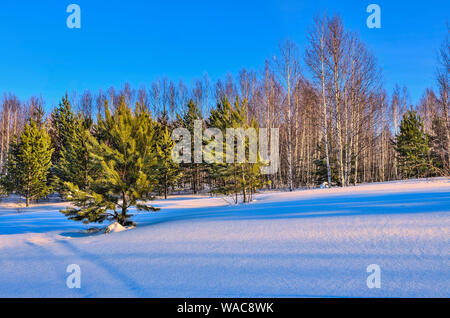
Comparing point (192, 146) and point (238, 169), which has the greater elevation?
point (192, 146)

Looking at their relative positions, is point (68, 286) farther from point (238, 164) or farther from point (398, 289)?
point (238, 164)

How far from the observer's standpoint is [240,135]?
1575 cm

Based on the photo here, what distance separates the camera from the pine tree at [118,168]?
8391mm

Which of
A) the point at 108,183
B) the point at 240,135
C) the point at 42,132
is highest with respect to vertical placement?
the point at 42,132

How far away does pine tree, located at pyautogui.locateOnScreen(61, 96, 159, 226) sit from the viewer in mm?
8391

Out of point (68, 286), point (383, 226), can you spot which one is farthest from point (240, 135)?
point (68, 286)

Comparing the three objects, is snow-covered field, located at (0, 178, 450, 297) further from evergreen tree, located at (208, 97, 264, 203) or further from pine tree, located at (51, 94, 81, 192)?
pine tree, located at (51, 94, 81, 192)

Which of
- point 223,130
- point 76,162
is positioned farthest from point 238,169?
point 76,162

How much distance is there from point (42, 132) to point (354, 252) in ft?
95.3

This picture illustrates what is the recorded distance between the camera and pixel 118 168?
9008 mm

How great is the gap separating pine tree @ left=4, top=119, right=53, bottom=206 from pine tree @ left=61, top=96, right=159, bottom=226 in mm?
17992

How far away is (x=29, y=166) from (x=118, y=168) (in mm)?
19078

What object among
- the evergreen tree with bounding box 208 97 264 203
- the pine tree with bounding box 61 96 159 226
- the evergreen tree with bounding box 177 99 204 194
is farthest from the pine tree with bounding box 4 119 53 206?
the evergreen tree with bounding box 208 97 264 203

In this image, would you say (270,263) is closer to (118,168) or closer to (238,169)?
(118,168)
